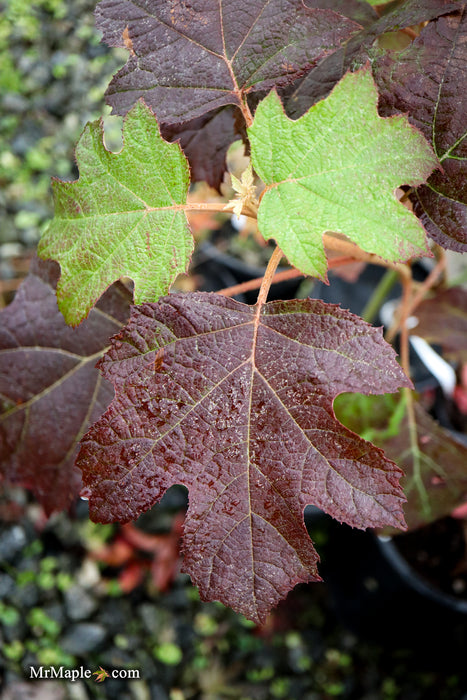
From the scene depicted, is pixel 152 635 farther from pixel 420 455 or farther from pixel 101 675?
pixel 420 455

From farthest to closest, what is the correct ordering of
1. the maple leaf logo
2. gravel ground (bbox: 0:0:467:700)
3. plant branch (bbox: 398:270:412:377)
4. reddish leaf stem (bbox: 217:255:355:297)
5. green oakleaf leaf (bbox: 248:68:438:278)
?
gravel ground (bbox: 0:0:467:700) → the maple leaf logo → plant branch (bbox: 398:270:412:377) → reddish leaf stem (bbox: 217:255:355:297) → green oakleaf leaf (bbox: 248:68:438:278)

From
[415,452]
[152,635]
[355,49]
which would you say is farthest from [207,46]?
[152,635]

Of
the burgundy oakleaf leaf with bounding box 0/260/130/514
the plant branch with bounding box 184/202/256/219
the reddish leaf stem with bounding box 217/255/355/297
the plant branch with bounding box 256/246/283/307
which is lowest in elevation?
the burgundy oakleaf leaf with bounding box 0/260/130/514

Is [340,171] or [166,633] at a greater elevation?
[340,171]

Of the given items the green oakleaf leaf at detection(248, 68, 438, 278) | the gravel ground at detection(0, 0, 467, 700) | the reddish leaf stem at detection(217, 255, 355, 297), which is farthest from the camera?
the gravel ground at detection(0, 0, 467, 700)

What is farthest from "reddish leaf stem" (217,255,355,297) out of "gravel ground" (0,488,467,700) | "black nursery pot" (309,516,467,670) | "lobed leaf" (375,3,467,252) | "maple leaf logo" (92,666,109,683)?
"gravel ground" (0,488,467,700)

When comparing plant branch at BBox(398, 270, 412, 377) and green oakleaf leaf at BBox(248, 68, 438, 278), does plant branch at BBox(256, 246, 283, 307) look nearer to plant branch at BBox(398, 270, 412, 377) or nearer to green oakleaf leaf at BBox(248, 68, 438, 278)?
green oakleaf leaf at BBox(248, 68, 438, 278)
